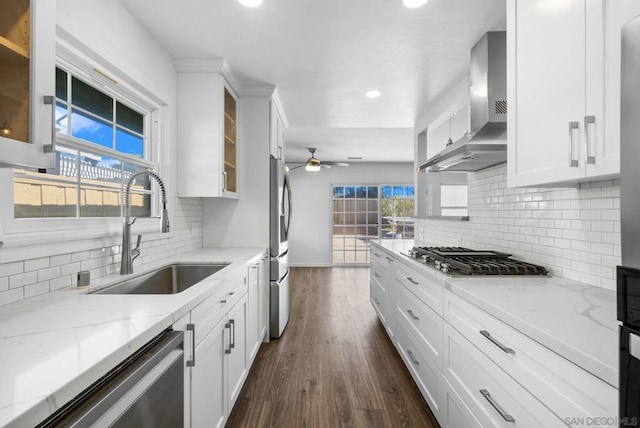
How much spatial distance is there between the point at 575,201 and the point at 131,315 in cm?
203

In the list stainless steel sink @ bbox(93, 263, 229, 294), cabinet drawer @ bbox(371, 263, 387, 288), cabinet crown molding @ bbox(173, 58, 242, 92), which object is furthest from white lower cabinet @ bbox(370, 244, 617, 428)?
cabinet crown molding @ bbox(173, 58, 242, 92)

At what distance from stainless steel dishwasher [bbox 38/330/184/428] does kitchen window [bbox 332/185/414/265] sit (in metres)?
6.81

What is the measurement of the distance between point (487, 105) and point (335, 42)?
109 cm

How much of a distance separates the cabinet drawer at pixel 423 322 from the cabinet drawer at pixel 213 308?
1160mm

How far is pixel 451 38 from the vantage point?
7.43 ft

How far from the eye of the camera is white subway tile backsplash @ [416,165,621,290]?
1.50 metres

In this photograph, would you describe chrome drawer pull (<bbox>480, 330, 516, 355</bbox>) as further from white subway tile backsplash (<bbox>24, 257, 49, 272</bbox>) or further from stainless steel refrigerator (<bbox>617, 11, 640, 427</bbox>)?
white subway tile backsplash (<bbox>24, 257, 49, 272</bbox>)

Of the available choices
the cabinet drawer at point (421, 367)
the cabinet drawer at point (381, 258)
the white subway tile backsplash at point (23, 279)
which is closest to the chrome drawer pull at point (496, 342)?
the cabinet drawer at point (421, 367)

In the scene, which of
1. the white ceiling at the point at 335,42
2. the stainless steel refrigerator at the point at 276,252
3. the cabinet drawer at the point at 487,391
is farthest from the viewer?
the stainless steel refrigerator at the point at 276,252

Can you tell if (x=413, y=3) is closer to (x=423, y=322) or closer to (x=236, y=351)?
(x=423, y=322)

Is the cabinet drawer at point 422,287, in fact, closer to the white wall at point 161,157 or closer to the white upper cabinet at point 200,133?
the white upper cabinet at point 200,133

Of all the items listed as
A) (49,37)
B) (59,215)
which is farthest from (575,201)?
(59,215)

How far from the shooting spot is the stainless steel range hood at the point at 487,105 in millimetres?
2041

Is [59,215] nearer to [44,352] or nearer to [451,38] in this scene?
[44,352]
